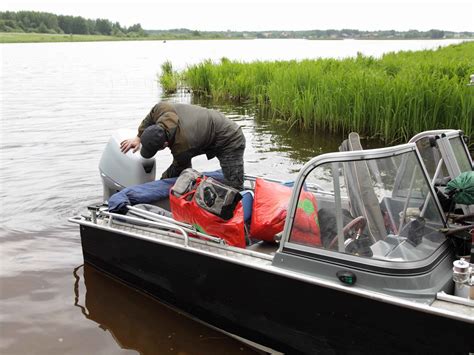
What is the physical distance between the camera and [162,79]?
20125mm

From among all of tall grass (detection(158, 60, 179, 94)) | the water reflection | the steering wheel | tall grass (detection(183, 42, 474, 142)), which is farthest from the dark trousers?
tall grass (detection(158, 60, 179, 94))

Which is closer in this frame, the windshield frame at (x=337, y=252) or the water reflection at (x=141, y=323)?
the windshield frame at (x=337, y=252)

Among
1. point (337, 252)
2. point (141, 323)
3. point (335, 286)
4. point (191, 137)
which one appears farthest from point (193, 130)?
point (335, 286)

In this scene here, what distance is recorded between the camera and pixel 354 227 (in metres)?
3.45

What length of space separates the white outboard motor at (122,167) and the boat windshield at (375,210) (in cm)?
239

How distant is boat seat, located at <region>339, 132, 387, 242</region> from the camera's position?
344cm

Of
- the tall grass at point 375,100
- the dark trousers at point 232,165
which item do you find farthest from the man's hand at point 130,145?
the tall grass at point 375,100

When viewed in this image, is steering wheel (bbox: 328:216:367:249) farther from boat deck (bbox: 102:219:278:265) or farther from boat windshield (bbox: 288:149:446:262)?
boat deck (bbox: 102:219:278:265)

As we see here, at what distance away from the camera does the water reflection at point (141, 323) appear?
4.14 metres

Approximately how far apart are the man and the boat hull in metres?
0.91

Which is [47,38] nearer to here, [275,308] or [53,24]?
[53,24]

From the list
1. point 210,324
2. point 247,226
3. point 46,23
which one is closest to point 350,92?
point 247,226

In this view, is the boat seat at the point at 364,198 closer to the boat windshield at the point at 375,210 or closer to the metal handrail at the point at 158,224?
the boat windshield at the point at 375,210

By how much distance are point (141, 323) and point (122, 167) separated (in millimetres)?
1801
